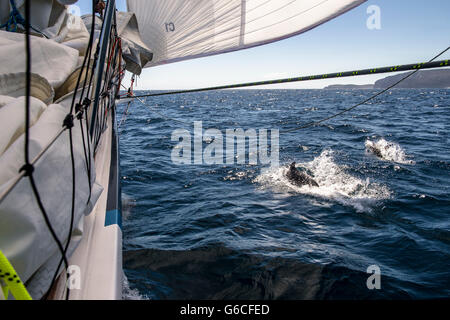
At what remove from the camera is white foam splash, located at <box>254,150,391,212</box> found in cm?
583

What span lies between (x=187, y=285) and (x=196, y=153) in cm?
733

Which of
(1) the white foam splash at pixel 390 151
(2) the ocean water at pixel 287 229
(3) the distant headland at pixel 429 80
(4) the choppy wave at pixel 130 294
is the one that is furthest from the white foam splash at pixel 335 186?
(3) the distant headland at pixel 429 80

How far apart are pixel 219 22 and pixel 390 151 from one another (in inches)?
334

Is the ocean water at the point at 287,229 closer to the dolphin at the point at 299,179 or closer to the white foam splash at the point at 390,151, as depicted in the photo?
the white foam splash at the point at 390,151

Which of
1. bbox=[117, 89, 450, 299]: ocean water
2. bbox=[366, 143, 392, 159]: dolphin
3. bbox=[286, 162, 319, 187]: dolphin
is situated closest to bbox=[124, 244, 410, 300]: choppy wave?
bbox=[117, 89, 450, 299]: ocean water

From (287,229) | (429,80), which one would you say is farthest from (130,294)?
(429,80)

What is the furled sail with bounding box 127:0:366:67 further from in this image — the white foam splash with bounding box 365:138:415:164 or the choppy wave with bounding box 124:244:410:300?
the white foam splash with bounding box 365:138:415:164

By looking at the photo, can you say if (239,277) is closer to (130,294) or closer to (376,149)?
(130,294)

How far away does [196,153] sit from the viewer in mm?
10281

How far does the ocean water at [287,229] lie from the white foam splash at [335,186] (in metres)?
0.02

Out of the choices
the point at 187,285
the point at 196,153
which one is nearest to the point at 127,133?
the point at 196,153

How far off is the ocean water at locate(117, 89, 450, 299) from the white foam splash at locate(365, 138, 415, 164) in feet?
0.31

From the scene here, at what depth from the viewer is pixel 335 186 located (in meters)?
6.69

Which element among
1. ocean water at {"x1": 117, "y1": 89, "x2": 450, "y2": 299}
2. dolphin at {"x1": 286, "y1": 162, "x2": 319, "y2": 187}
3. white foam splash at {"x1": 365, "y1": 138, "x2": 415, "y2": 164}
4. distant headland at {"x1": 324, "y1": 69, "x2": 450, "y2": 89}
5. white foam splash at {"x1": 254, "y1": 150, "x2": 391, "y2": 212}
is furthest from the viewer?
distant headland at {"x1": 324, "y1": 69, "x2": 450, "y2": 89}
